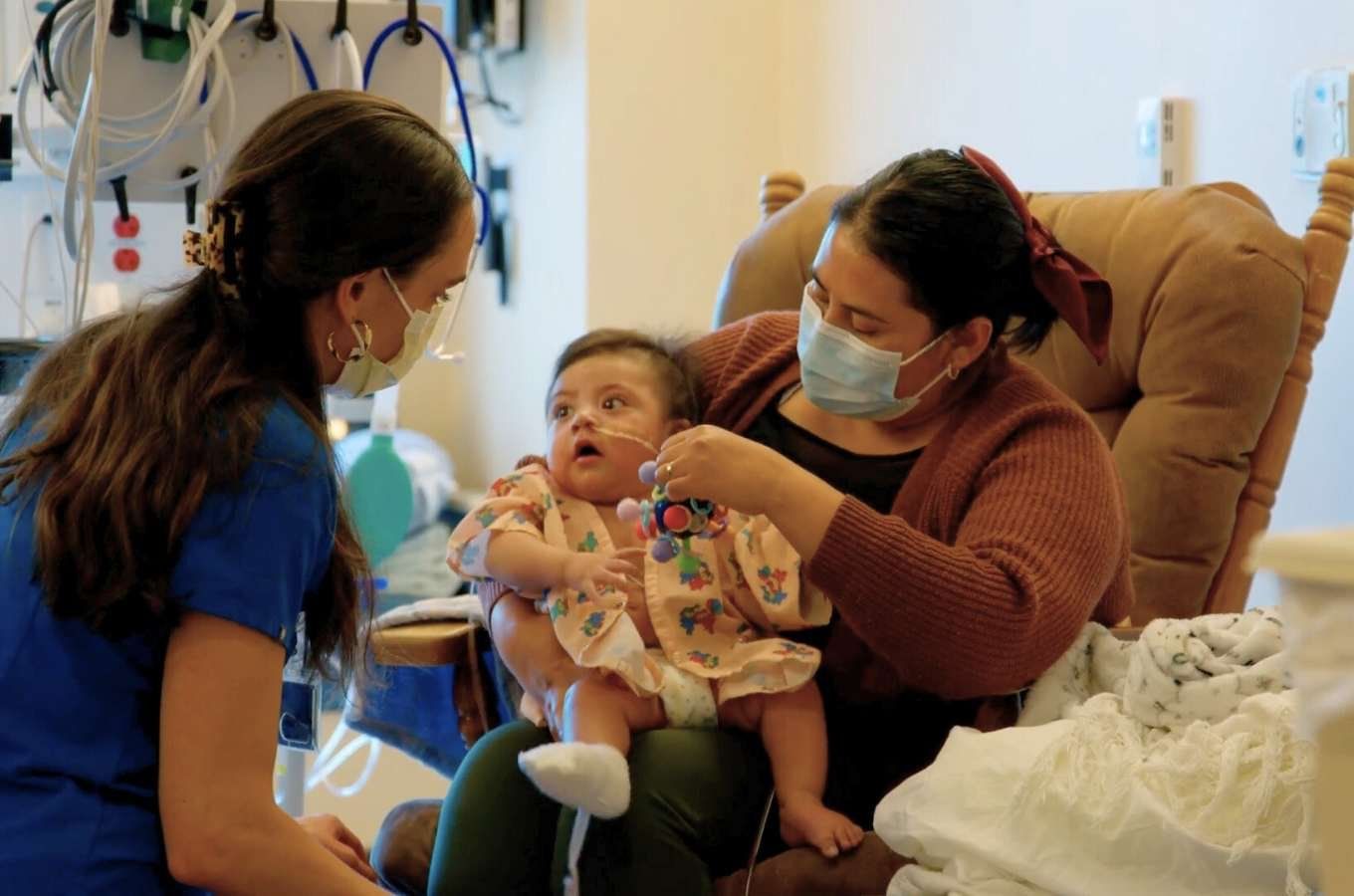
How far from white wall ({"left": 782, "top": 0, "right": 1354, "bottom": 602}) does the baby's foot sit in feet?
3.27

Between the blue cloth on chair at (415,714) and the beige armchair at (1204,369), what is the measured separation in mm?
106

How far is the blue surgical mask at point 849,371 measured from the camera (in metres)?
1.54

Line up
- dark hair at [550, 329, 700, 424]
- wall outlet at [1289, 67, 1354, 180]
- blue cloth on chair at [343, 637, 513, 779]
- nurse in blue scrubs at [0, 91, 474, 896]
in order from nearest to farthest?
nurse in blue scrubs at [0, 91, 474, 896], dark hair at [550, 329, 700, 424], blue cloth on chair at [343, 637, 513, 779], wall outlet at [1289, 67, 1354, 180]

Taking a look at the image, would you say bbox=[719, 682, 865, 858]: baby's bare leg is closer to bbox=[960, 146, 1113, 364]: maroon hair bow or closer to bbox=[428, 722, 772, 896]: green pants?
bbox=[428, 722, 772, 896]: green pants

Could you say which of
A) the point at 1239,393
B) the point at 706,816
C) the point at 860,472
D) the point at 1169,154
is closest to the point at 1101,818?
the point at 706,816

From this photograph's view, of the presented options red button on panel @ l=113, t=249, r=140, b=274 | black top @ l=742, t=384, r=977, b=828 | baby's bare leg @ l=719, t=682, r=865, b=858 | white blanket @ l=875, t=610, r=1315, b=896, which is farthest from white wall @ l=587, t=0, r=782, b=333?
white blanket @ l=875, t=610, r=1315, b=896

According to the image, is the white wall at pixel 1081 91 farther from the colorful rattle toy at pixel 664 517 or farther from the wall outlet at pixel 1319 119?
the colorful rattle toy at pixel 664 517

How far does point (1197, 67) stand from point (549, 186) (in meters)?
1.59

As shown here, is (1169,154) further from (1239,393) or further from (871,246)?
(871,246)

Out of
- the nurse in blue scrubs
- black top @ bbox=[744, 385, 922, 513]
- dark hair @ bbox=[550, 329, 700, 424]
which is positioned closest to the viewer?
the nurse in blue scrubs

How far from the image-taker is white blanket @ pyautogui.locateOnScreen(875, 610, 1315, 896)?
3.89ft

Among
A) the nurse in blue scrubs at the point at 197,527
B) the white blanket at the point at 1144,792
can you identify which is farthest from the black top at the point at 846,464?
the nurse in blue scrubs at the point at 197,527

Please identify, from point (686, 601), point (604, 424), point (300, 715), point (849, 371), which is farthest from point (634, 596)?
point (300, 715)

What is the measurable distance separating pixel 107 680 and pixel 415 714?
75cm
